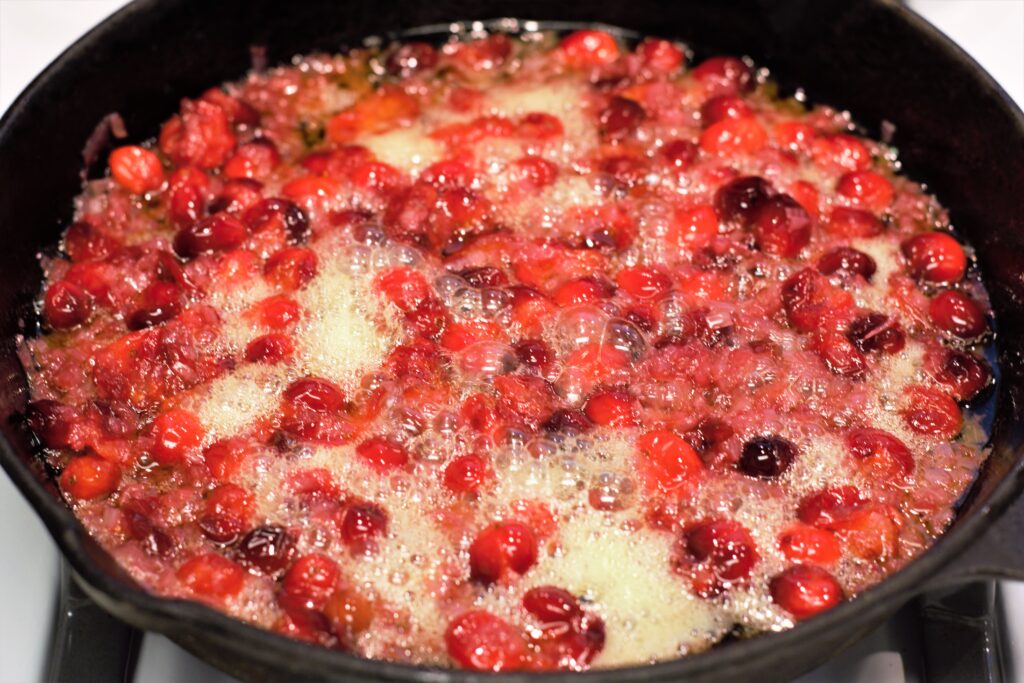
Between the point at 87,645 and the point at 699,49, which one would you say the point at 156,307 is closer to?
the point at 87,645

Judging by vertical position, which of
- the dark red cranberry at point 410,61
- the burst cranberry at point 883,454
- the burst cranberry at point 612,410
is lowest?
the burst cranberry at point 612,410

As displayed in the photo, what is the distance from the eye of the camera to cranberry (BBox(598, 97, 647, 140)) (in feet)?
7.57

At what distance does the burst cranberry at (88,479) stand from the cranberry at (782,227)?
1.29 meters

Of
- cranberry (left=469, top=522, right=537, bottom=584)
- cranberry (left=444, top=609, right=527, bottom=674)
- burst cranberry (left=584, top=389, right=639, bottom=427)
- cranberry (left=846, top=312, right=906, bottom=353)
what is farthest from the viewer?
cranberry (left=846, top=312, right=906, bottom=353)

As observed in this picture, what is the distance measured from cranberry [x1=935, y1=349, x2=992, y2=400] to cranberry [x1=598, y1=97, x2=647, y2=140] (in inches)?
32.5

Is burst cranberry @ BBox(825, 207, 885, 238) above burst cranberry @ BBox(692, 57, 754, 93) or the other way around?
the other way around

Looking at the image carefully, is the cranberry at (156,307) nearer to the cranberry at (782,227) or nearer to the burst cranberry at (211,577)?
the burst cranberry at (211,577)

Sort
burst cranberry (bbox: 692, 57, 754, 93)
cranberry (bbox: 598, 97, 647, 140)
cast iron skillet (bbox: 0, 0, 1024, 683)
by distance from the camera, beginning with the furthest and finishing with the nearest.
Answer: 1. burst cranberry (bbox: 692, 57, 754, 93)
2. cranberry (bbox: 598, 97, 647, 140)
3. cast iron skillet (bbox: 0, 0, 1024, 683)

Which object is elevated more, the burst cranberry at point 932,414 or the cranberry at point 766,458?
the burst cranberry at point 932,414

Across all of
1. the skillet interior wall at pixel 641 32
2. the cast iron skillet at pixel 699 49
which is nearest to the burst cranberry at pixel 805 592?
the cast iron skillet at pixel 699 49

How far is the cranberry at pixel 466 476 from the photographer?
5.63 feet

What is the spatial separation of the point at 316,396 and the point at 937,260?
124 cm

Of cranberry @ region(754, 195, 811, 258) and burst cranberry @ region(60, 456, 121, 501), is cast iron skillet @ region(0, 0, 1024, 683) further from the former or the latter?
cranberry @ region(754, 195, 811, 258)

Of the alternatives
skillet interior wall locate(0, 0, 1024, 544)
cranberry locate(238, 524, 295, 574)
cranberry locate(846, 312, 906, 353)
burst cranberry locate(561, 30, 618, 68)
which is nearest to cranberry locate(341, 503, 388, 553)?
cranberry locate(238, 524, 295, 574)
